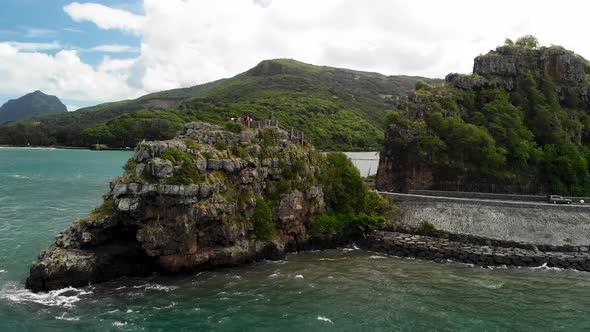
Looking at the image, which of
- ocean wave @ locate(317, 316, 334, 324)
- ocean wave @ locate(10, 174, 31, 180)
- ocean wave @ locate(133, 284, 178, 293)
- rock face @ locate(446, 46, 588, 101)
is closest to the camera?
ocean wave @ locate(317, 316, 334, 324)

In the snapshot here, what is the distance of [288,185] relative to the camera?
149 feet

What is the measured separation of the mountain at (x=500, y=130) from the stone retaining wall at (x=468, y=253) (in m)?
18.2

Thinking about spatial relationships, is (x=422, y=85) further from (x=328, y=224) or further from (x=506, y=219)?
(x=328, y=224)

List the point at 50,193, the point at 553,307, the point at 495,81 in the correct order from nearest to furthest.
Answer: the point at 553,307
the point at 495,81
the point at 50,193

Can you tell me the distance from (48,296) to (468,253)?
120 ft

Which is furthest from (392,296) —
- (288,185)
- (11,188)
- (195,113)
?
(195,113)

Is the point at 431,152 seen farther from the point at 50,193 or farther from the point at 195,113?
the point at 195,113

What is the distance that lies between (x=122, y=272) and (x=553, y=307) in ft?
107

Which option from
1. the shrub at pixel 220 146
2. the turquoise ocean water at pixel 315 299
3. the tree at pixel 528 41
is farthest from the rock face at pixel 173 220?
the tree at pixel 528 41

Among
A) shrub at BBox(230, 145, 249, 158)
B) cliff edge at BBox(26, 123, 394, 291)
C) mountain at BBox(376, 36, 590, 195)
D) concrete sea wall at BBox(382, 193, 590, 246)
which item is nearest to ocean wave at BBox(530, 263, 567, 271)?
concrete sea wall at BBox(382, 193, 590, 246)

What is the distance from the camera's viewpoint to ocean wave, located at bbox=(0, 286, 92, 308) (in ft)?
96.3

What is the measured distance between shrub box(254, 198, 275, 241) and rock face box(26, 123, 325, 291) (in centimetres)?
39

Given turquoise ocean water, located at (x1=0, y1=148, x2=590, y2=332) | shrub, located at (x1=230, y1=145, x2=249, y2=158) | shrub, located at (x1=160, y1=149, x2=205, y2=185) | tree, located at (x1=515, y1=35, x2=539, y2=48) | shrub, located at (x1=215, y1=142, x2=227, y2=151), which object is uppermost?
tree, located at (x1=515, y1=35, x2=539, y2=48)

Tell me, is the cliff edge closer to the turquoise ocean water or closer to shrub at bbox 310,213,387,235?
shrub at bbox 310,213,387,235
